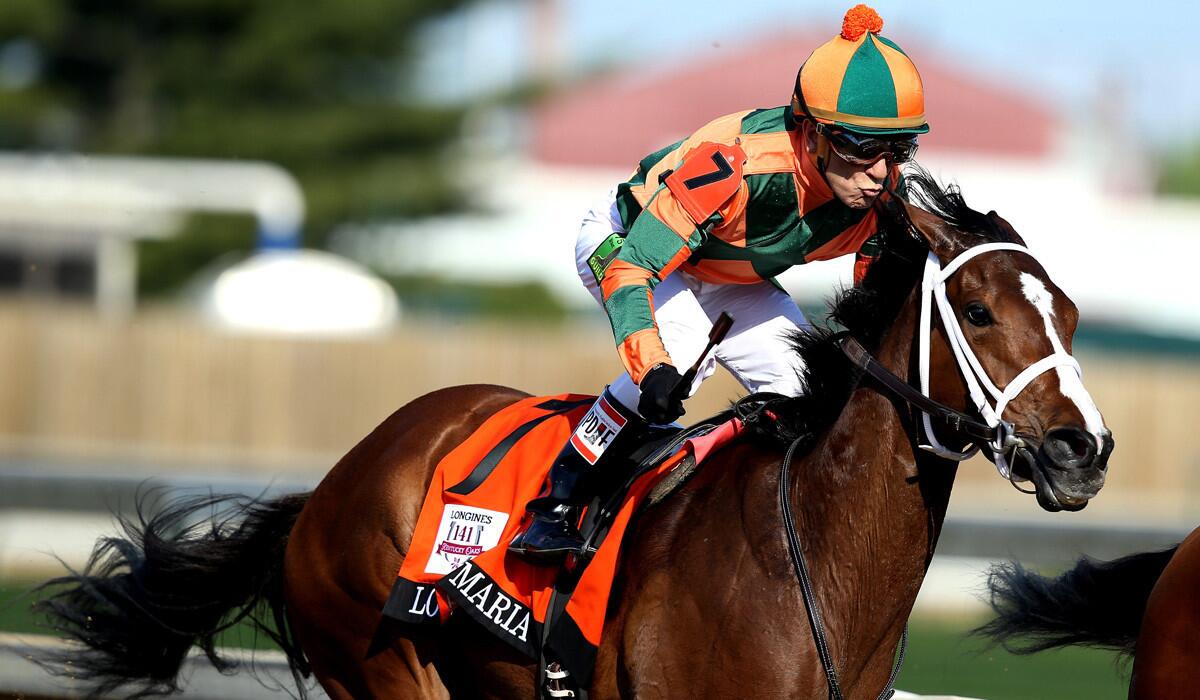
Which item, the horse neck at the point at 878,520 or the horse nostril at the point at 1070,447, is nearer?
the horse nostril at the point at 1070,447

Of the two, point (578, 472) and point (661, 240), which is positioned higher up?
point (661, 240)

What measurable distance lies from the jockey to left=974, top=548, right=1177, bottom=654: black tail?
1118 mm

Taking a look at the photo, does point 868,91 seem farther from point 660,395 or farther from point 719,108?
point 719,108

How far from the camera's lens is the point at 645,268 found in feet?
12.2

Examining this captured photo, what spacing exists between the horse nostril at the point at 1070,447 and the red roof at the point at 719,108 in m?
44.1

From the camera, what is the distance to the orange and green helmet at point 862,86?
11.7 ft

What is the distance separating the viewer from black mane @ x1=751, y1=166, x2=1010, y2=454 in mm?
3490

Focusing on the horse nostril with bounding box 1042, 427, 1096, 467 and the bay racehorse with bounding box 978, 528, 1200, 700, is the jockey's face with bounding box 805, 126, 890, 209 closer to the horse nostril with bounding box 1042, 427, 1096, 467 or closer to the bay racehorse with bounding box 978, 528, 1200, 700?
the horse nostril with bounding box 1042, 427, 1096, 467

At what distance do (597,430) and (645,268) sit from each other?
1.55ft

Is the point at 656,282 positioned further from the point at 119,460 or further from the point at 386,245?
the point at 386,245

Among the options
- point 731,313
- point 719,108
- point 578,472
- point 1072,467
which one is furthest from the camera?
point 719,108

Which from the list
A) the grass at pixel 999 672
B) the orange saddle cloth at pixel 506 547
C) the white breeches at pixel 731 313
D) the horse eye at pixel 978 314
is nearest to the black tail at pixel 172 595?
the orange saddle cloth at pixel 506 547

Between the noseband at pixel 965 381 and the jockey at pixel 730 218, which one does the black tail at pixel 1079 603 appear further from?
the noseband at pixel 965 381

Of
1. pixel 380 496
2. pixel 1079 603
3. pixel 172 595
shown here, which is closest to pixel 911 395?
pixel 1079 603
